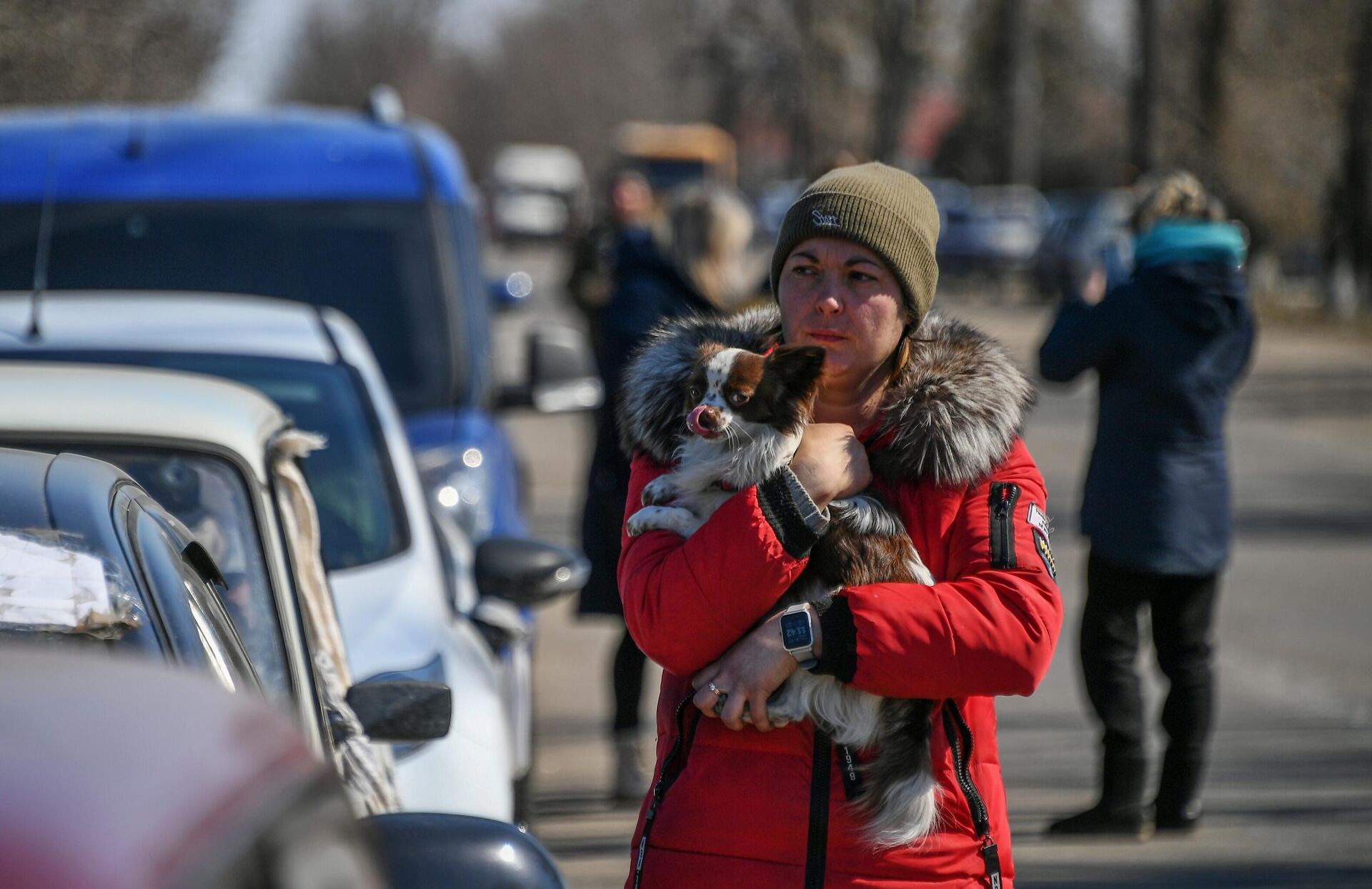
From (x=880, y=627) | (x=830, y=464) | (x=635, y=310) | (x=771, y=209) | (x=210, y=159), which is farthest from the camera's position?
(x=771, y=209)

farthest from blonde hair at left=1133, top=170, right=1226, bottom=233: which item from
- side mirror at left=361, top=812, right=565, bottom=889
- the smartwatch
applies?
side mirror at left=361, top=812, right=565, bottom=889

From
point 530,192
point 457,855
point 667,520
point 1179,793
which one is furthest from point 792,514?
point 530,192

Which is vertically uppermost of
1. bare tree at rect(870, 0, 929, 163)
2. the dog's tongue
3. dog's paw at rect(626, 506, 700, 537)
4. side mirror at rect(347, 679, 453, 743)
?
the dog's tongue

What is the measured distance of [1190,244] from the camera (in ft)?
17.5

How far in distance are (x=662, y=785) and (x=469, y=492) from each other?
339cm

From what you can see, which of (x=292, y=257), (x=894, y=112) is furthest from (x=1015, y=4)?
(x=292, y=257)

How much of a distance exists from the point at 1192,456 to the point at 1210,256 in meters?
0.66

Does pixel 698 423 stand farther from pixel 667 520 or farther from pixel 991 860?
pixel 991 860

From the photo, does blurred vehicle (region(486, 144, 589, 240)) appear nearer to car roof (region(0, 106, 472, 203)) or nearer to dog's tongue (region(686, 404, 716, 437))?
car roof (region(0, 106, 472, 203))

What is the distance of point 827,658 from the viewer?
2301mm

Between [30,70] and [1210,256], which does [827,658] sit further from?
[30,70]

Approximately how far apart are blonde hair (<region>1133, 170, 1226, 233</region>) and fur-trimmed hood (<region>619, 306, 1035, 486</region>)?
117 inches

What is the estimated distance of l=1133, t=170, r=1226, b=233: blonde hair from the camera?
542 centimetres

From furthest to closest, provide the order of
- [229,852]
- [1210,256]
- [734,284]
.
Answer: [734,284] → [1210,256] → [229,852]
